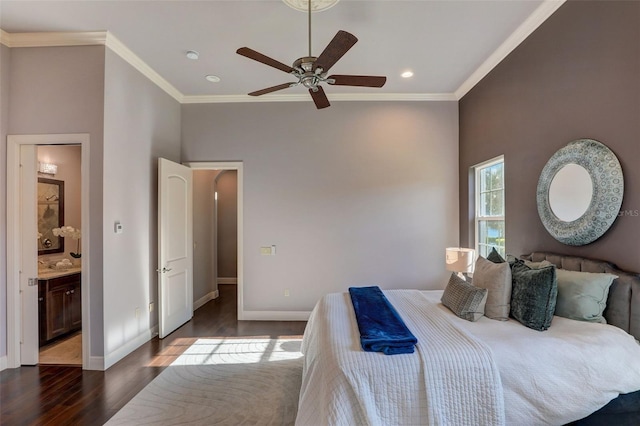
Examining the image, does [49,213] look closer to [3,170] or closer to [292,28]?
[3,170]

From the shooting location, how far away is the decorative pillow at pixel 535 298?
1.93 m

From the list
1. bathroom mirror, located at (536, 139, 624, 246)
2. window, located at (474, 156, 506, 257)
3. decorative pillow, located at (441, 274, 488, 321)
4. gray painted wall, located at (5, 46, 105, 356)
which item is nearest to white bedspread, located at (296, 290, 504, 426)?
decorative pillow, located at (441, 274, 488, 321)

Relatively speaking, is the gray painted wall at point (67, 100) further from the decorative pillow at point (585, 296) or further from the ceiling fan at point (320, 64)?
the decorative pillow at point (585, 296)

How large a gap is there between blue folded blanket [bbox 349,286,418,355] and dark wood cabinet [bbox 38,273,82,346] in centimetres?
340

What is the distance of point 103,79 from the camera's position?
9.53 feet

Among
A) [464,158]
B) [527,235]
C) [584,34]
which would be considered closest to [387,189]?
[464,158]

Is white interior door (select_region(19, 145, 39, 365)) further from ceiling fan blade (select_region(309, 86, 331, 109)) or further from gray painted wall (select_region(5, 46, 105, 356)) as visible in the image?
ceiling fan blade (select_region(309, 86, 331, 109))

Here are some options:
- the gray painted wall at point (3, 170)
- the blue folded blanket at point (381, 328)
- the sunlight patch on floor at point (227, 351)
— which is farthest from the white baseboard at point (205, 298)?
the blue folded blanket at point (381, 328)

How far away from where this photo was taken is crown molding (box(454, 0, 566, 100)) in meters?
2.45

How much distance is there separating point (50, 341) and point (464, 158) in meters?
5.68

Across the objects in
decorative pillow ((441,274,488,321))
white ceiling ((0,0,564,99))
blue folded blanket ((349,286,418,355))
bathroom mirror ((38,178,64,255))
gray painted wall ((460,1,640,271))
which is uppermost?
white ceiling ((0,0,564,99))

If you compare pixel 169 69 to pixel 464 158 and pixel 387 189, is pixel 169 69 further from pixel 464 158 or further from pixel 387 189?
pixel 464 158

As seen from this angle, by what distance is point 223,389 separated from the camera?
253cm

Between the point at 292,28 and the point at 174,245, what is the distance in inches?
118
